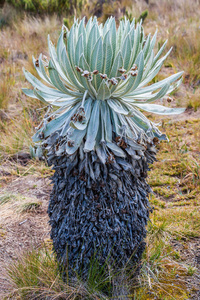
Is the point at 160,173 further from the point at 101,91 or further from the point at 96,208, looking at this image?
the point at 101,91

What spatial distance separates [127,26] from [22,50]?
18.7ft

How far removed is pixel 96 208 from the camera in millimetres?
1580

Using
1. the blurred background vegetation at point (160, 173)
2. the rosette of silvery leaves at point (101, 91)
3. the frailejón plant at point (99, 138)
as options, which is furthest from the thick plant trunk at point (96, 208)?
the blurred background vegetation at point (160, 173)

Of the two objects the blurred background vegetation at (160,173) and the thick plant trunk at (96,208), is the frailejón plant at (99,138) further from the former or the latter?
the blurred background vegetation at (160,173)

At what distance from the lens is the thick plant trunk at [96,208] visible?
1536mm

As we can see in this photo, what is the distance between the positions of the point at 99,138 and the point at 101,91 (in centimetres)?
26

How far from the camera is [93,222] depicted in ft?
5.23

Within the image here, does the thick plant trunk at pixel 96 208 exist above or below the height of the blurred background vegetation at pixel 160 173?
above

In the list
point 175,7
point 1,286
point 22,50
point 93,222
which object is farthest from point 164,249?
point 175,7

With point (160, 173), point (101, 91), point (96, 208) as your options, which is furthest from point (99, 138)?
point (160, 173)

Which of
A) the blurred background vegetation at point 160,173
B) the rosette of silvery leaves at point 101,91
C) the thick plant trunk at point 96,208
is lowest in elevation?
the blurred background vegetation at point 160,173

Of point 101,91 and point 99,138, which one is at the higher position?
point 101,91

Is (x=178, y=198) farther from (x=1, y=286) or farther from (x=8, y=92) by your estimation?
(x=8, y=92)

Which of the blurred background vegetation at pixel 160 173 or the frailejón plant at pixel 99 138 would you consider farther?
the blurred background vegetation at pixel 160 173
